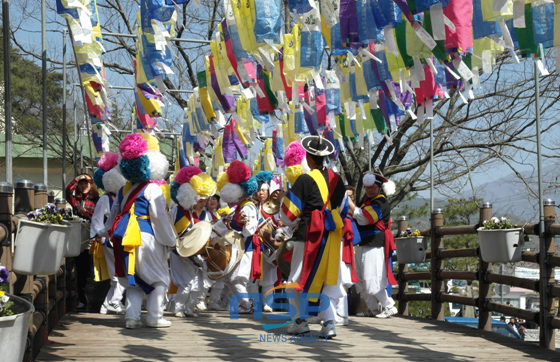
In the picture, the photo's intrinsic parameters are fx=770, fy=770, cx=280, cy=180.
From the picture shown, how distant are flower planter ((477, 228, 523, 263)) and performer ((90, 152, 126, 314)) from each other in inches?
157

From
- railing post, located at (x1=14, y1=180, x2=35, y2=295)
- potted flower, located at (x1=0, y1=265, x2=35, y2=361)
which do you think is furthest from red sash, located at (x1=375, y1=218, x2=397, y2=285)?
potted flower, located at (x1=0, y1=265, x2=35, y2=361)

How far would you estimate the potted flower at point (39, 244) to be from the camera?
4.48 m

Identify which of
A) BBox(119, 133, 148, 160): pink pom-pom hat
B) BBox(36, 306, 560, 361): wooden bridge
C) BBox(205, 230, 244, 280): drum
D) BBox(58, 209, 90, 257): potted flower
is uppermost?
BBox(119, 133, 148, 160): pink pom-pom hat

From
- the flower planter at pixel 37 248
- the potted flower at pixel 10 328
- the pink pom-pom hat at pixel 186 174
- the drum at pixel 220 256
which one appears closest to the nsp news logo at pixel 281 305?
the drum at pixel 220 256

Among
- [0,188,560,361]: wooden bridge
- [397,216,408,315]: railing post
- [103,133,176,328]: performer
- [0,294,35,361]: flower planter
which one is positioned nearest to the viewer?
[0,294,35,361]: flower planter

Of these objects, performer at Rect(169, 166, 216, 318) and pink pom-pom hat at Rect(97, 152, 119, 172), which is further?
pink pom-pom hat at Rect(97, 152, 119, 172)

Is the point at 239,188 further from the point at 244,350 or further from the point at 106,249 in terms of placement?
the point at 244,350

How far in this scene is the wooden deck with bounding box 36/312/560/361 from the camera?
5.87m

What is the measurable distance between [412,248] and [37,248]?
222 inches

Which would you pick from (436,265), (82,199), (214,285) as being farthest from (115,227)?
(436,265)

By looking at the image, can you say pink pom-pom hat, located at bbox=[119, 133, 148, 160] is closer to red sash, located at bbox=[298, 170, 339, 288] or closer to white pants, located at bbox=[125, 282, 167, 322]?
white pants, located at bbox=[125, 282, 167, 322]

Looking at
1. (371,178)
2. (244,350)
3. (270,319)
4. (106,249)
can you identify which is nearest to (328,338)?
(244,350)

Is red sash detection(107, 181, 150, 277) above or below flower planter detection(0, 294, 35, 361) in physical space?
above

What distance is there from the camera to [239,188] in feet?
29.3
